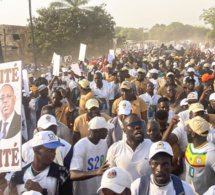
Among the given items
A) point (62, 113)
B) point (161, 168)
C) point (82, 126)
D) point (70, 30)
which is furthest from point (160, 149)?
point (70, 30)

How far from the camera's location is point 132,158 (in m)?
3.54

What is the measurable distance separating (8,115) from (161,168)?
1.58 metres

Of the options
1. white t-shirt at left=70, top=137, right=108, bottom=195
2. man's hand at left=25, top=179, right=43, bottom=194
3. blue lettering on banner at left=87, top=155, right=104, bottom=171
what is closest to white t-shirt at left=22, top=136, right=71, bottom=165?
white t-shirt at left=70, top=137, right=108, bottom=195

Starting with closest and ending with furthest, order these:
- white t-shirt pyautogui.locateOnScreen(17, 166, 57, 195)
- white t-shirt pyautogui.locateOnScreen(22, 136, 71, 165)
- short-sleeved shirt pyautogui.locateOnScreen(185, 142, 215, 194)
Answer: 1. white t-shirt pyautogui.locateOnScreen(17, 166, 57, 195)
2. short-sleeved shirt pyautogui.locateOnScreen(185, 142, 215, 194)
3. white t-shirt pyautogui.locateOnScreen(22, 136, 71, 165)

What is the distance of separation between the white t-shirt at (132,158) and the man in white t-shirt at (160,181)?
0.53 meters

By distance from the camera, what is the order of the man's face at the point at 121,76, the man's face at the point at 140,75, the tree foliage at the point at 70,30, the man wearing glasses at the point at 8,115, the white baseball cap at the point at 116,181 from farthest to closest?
the tree foliage at the point at 70,30 < the man's face at the point at 121,76 < the man's face at the point at 140,75 < the man wearing glasses at the point at 8,115 < the white baseball cap at the point at 116,181

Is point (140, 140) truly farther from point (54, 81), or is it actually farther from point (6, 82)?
point (54, 81)

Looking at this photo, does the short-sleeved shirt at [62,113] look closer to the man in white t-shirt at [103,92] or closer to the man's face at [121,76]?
the man in white t-shirt at [103,92]

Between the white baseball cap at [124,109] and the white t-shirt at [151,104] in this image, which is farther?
the white t-shirt at [151,104]

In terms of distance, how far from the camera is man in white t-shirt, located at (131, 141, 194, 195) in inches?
112

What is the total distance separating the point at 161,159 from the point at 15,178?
1381 millimetres

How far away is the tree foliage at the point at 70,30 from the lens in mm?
36000

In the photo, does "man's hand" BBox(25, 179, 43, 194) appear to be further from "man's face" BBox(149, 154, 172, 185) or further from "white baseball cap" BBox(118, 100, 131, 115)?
"white baseball cap" BBox(118, 100, 131, 115)

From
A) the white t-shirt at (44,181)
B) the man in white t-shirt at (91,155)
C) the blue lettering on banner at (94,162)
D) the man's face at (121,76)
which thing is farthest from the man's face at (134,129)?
the man's face at (121,76)
